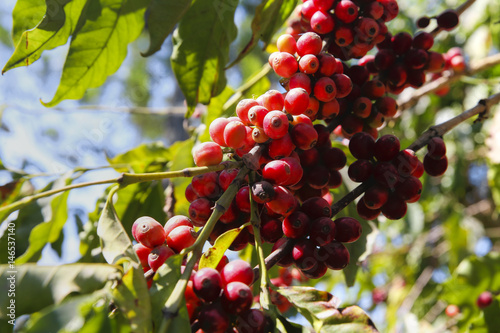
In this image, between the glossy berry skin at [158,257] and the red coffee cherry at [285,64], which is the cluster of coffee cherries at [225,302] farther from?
the red coffee cherry at [285,64]

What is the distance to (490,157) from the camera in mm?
2121

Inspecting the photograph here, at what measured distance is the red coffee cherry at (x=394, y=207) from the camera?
1.04 m

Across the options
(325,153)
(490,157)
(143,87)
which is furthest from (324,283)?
(143,87)

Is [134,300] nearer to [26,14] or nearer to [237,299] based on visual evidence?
[237,299]

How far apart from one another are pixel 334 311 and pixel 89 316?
41cm

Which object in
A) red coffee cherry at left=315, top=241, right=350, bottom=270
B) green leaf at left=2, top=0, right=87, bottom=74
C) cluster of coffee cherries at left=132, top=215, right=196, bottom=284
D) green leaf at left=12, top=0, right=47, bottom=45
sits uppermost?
green leaf at left=12, top=0, right=47, bottom=45

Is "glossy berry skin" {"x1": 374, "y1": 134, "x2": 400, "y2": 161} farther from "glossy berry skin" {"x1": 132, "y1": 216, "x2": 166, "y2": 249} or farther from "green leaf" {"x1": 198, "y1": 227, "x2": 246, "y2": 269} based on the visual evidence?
"glossy berry skin" {"x1": 132, "y1": 216, "x2": 166, "y2": 249}

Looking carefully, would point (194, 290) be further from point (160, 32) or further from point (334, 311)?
point (160, 32)

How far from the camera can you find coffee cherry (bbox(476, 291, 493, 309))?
2.00 m

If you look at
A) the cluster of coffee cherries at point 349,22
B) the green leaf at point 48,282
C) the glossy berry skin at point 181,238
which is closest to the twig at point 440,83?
the cluster of coffee cherries at point 349,22

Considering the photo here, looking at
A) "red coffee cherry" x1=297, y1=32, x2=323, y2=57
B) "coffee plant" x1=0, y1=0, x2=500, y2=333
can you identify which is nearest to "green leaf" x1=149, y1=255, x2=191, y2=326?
"coffee plant" x1=0, y1=0, x2=500, y2=333

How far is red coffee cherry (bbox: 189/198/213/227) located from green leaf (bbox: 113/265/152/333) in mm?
244

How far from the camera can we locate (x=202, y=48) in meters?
1.39

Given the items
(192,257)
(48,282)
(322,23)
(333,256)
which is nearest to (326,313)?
(333,256)
